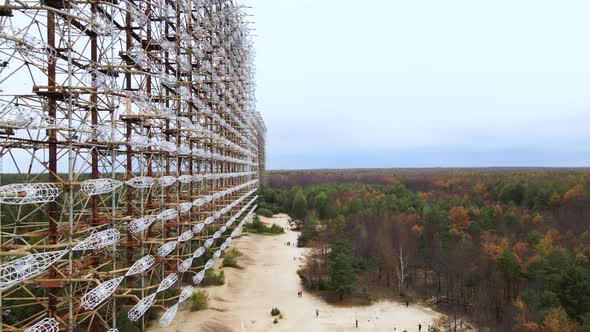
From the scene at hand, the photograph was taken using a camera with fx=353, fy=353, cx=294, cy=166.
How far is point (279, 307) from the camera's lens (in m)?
24.8

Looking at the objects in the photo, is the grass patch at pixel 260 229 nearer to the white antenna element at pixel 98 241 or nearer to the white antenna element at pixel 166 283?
the white antenna element at pixel 166 283

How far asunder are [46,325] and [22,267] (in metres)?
3.60

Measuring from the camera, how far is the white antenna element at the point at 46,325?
10898mm

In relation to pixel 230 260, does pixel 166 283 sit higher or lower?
higher

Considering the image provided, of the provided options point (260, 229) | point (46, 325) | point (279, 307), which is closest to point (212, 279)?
point (279, 307)

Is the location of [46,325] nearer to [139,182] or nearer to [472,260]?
[139,182]

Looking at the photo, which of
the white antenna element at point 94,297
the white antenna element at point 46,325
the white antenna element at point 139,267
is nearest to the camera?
the white antenna element at point 46,325

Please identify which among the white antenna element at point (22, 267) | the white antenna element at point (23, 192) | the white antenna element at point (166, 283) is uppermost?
the white antenna element at point (23, 192)

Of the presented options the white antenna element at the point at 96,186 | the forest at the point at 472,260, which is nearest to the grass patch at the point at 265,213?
the forest at the point at 472,260

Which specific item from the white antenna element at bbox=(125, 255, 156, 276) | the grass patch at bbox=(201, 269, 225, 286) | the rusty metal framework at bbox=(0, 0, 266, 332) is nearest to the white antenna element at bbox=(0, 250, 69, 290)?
the rusty metal framework at bbox=(0, 0, 266, 332)

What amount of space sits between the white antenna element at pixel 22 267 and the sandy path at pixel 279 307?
10.6 metres

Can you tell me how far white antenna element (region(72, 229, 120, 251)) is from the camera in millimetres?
11939

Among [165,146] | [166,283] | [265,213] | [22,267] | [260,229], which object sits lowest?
[260,229]

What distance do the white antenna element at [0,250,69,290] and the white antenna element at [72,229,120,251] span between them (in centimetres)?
78
